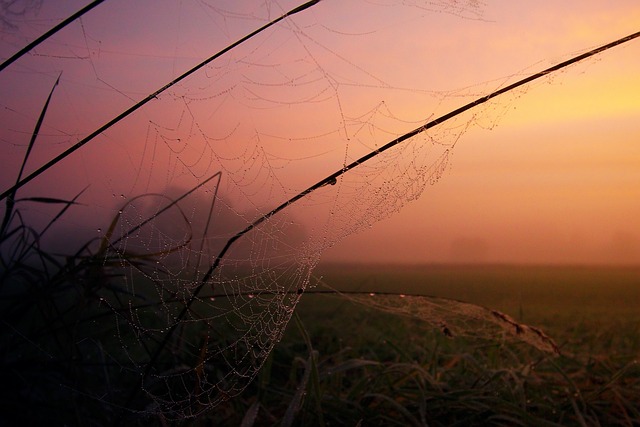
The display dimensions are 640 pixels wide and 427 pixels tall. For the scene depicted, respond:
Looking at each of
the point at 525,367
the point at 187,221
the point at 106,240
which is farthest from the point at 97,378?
the point at 525,367

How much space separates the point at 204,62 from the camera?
79 centimetres

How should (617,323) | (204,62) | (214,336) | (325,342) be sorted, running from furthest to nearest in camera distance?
(617,323), (325,342), (214,336), (204,62)

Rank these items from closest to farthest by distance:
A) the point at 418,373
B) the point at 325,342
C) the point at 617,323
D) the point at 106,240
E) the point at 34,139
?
the point at 34,139, the point at 106,240, the point at 418,373, the point at 325,342, the point at 617,323

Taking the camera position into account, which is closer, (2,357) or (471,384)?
(2,357)

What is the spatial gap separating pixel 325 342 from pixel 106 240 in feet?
4.72

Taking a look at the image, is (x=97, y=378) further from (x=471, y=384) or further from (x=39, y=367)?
(x=471, y=384)

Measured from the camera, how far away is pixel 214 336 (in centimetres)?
244

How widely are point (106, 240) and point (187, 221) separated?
248 millimetres

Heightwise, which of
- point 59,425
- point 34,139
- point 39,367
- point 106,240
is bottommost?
point 59,425

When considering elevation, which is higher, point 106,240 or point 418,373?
point 106,240

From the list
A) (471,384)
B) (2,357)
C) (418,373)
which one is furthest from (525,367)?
(2,357)

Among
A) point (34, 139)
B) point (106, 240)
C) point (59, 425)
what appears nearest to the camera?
point (34, 139)

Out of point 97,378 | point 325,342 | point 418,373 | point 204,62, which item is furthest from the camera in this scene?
point 325,342

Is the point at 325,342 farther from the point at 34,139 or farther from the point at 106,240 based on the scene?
the point at 34,139
